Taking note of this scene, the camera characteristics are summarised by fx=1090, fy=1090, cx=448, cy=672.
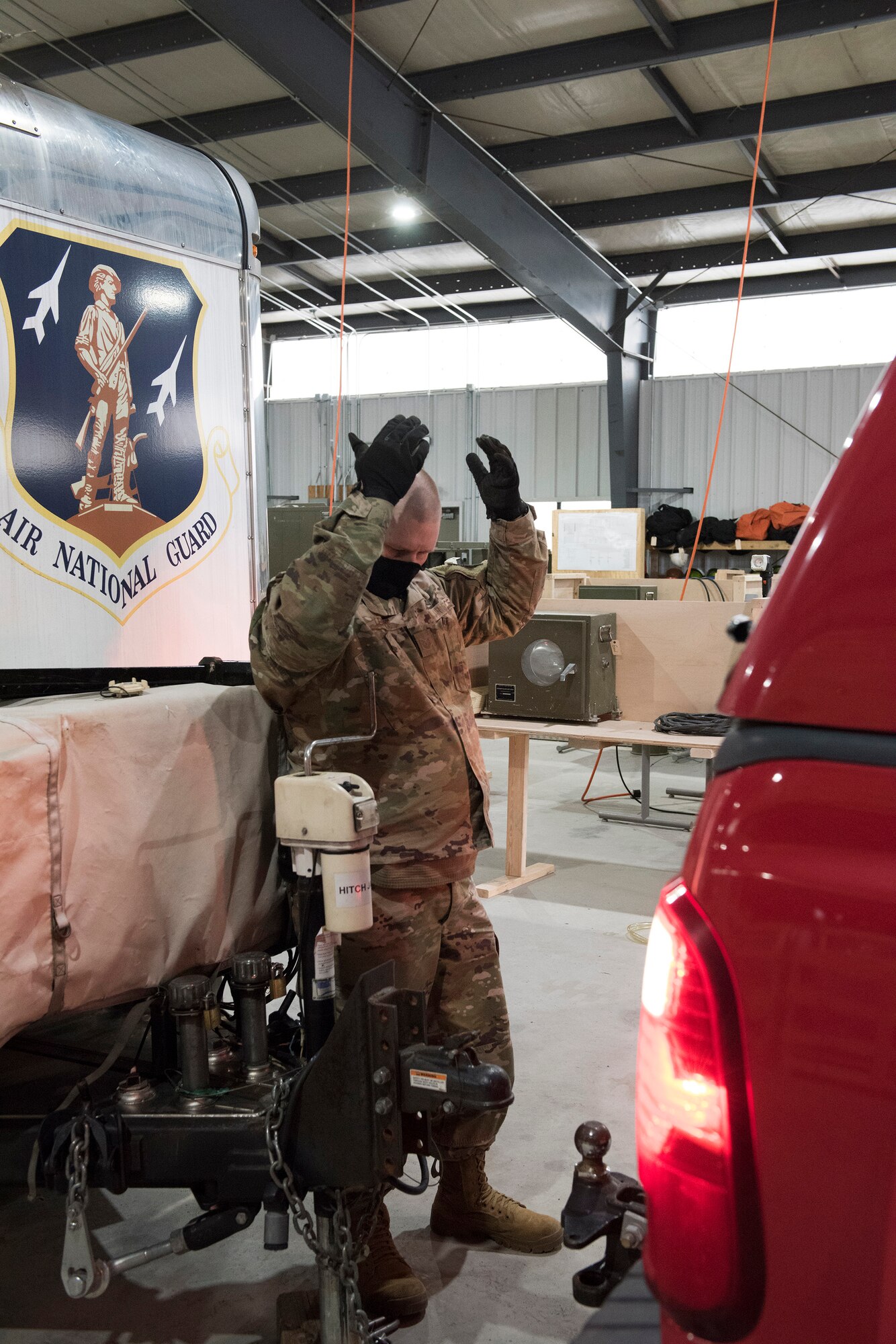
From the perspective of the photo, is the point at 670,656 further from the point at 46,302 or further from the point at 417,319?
the point at 417,319

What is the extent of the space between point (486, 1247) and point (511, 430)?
15676 millimetres

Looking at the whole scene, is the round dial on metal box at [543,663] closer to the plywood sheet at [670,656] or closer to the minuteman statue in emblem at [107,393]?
the plywood sheet at [670,656]

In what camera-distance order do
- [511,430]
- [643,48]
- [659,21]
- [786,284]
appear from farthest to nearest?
1. [511,430]
2. [786,284]
3. [643,48]
4. [659,21]

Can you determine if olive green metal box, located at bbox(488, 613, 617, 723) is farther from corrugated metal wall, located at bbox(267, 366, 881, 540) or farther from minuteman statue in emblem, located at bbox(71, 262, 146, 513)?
corrugated metal wall, located at bbox(267, 366, 881, 540)

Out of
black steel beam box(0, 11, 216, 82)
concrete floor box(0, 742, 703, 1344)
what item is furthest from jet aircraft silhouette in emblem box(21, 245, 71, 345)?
black steel beam box(0, 11, 216, 82)

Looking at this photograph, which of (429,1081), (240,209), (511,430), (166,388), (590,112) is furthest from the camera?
(511,430)

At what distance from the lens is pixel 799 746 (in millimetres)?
902

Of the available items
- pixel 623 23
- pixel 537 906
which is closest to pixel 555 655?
pixel 537 906

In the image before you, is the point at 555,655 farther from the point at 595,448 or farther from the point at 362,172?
the point at 595,448

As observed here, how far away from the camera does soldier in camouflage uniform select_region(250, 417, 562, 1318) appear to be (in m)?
2.23

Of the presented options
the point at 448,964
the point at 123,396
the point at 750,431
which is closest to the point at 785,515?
the point at 750,431

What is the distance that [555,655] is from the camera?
5531 millimetres

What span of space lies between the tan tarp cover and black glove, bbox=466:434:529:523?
815 millimetres

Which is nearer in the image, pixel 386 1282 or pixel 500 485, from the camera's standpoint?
pixel 386 1282
